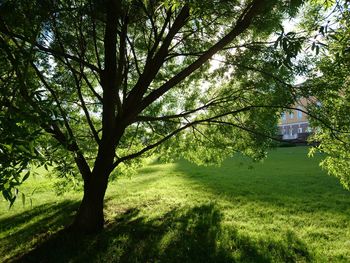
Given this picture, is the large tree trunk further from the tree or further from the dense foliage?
the dense foliage

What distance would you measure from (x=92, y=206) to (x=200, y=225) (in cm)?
308

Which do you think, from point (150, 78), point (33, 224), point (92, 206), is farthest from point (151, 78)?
point (33, 224)

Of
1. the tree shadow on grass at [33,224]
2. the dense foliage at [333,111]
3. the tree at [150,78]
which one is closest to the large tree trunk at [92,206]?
the tree at [150,78]

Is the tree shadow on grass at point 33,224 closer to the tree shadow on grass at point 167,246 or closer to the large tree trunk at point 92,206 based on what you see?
the tree shadow on grass at point 167,246

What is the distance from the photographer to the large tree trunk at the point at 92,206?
8297 mm

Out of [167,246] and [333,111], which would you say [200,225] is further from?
[333,111]

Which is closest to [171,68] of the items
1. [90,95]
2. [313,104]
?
[90,95]

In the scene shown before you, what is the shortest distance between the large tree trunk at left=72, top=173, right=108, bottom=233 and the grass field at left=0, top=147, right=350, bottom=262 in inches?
12.8

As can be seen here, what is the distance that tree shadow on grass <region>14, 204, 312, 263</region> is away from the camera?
682 cm

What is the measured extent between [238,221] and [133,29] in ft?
21.2

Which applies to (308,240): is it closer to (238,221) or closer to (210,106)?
(238,221)

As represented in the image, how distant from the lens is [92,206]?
841 centimetres

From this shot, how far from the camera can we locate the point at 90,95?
33.6 ft

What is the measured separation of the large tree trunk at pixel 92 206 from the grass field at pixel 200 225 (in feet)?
1.07
